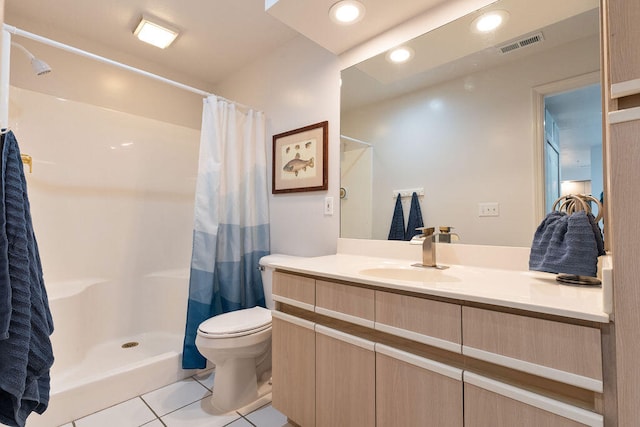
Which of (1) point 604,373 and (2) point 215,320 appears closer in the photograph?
(1) point 604,373

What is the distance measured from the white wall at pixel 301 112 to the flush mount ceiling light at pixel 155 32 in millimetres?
665

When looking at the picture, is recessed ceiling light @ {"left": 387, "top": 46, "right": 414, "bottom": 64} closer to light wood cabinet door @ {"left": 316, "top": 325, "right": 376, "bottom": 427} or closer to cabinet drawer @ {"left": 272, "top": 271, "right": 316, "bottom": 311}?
cabinet drawer @ {"left": 272, "top": 271, "right": 316, "bottom": 311}

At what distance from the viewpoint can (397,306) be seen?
999mm

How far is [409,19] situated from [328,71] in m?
0.59

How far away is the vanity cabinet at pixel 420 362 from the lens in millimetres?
711

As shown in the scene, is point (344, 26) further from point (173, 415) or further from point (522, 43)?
point (173, 415)

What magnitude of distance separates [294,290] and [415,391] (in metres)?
0.63

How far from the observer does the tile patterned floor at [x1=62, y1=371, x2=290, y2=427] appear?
149 cm

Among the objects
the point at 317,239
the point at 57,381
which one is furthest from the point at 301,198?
the point at 57,381

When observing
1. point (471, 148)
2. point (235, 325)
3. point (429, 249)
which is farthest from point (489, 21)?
point (235, 325)

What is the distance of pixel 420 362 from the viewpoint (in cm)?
94

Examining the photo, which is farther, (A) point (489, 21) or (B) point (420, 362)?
(A) point (489, 21)

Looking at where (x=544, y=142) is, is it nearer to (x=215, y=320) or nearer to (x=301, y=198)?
(x=301, y=198)

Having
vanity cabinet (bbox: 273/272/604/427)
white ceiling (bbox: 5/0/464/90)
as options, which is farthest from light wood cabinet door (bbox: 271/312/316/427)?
white ceiling (bbox: 5/0/464/90)
